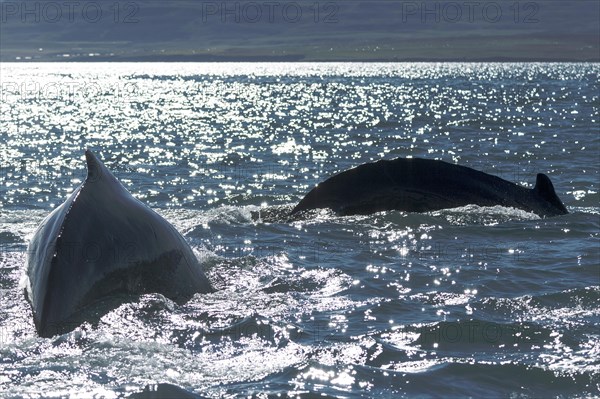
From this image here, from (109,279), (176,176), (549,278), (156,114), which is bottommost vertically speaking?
(156,114)

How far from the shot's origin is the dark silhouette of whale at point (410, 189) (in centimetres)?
1350

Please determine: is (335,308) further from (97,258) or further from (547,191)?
(547,191)

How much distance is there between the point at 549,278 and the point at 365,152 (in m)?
24.3

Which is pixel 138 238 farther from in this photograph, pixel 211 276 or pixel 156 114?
pixel 156 114

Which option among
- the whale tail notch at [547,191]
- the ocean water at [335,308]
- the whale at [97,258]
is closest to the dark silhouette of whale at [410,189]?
the whale tail notch at [547,191]

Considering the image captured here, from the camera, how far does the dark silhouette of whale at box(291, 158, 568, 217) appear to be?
13.5 m

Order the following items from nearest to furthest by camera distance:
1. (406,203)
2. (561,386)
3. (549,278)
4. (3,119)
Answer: (561,386) < (549,278) < (406,203) < (3,119)

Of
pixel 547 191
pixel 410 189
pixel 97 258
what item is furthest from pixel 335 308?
pixel 547 191

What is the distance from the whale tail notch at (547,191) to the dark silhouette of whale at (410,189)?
0.06 m

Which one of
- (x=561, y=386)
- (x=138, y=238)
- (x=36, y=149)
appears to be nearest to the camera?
(x=561, y=386)

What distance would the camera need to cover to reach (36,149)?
38.7m

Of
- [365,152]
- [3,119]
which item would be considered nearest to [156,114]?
[3,119]

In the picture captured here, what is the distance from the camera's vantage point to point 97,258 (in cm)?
744

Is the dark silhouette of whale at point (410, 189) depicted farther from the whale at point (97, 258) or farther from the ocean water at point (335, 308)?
the whale at point (97, 258)
